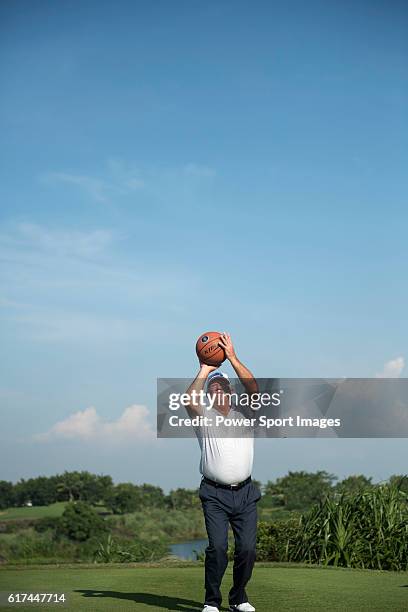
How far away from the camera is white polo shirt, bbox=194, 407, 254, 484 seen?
6414mm

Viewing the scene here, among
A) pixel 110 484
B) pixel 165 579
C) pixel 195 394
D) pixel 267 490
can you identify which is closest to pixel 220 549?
pixel 195 394

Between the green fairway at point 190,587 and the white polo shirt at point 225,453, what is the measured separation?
1296 mm

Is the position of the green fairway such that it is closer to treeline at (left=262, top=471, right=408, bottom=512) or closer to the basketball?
the basketball

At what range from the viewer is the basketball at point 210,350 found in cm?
689

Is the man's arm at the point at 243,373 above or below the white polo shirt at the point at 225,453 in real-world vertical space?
above

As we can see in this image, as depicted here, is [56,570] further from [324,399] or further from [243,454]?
[324,399]

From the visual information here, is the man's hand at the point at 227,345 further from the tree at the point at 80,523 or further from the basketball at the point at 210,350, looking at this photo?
the tree at the point at 80,523

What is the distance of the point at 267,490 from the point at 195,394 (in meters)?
18.0

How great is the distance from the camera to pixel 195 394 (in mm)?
6480

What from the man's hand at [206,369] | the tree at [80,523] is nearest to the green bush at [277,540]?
the man's hand at [206,369]

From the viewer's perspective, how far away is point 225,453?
6438 millimetres

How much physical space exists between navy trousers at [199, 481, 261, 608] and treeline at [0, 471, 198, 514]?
19.5 metres

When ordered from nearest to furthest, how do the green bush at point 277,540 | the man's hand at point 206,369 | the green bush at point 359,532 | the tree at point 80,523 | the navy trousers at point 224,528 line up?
the navy trousers at point 224,528
the man's hand at point 206,369
the green bush at point 359,532
the green bush at point 277,540
the tree at point 80,523

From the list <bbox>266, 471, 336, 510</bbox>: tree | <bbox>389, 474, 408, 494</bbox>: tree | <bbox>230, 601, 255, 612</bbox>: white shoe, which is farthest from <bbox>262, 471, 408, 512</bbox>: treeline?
<bbox>230, 601, 255, 612</bbox>: white shoe
